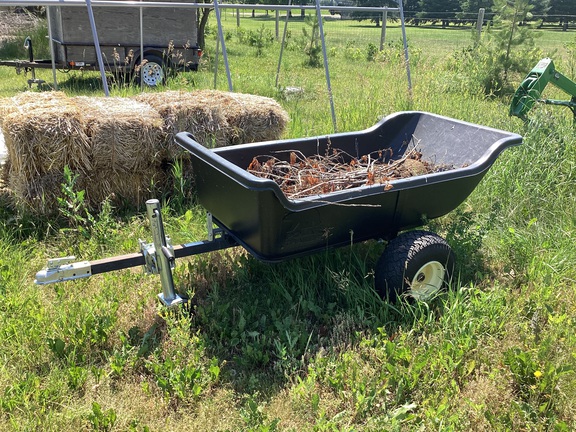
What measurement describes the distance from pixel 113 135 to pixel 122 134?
0.07 m

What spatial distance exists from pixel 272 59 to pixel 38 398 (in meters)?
13.8

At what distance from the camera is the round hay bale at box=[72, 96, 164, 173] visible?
4105 millimetres

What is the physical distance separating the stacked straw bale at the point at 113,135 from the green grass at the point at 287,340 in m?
0.28

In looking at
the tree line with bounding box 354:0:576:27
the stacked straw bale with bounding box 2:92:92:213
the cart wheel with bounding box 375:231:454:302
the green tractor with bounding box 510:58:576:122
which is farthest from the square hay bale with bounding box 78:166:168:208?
the tree line with bounding box 354:0:576:27

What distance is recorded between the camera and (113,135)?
13.6ft

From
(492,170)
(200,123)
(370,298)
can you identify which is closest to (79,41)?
(200,123)

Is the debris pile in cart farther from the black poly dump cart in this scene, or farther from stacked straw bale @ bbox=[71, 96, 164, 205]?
stacked straw bale @ bbox=[71, 96, 164, 205]

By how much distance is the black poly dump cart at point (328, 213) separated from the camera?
8.80 ft

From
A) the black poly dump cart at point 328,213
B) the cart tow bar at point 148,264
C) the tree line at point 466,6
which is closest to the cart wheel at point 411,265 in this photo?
the black poly dump cart at point 328,213

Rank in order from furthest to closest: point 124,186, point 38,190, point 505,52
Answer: point 505,52 < point 124,186 < point 38,190

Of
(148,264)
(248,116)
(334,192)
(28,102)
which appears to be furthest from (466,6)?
(148,264)

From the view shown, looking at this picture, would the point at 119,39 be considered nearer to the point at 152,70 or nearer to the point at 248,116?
the point at 152,70

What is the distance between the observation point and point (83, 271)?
2.67m

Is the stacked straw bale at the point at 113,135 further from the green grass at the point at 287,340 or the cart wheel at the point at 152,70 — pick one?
the cart wheel at the point at 152,70
